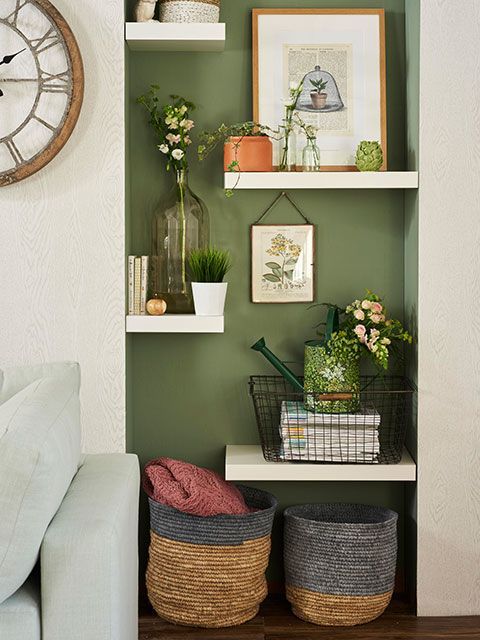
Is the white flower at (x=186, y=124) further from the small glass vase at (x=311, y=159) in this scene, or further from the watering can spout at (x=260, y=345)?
the watering can spout at (x=260, y=345)

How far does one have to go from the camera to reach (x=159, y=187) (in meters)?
3.36

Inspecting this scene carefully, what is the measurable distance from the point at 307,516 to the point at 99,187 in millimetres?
1368

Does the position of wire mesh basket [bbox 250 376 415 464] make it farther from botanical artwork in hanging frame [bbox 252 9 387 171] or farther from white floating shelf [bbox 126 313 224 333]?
botanical artwork in hanging frame [bbox 252 9 387 171]

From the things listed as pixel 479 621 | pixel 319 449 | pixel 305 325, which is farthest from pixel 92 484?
pixel 479 621

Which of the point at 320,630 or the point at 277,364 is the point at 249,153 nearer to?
the point at 277,364

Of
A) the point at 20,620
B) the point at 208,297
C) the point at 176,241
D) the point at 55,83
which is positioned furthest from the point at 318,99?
the point at 20,620

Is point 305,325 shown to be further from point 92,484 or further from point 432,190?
point 92,484

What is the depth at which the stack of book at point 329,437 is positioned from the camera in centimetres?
313

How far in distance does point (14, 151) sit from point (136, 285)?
59cm

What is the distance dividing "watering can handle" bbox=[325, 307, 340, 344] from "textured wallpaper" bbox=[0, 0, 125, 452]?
2.31 feet

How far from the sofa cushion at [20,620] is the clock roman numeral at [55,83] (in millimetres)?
1758

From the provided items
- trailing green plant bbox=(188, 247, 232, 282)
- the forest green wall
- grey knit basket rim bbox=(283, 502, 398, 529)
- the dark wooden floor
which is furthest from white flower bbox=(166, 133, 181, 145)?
the dark wooden floor

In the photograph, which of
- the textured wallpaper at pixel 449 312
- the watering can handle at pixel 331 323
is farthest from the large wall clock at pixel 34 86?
the textured wallpaper at pixel 449 312

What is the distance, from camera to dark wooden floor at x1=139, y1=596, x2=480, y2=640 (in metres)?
3.02
